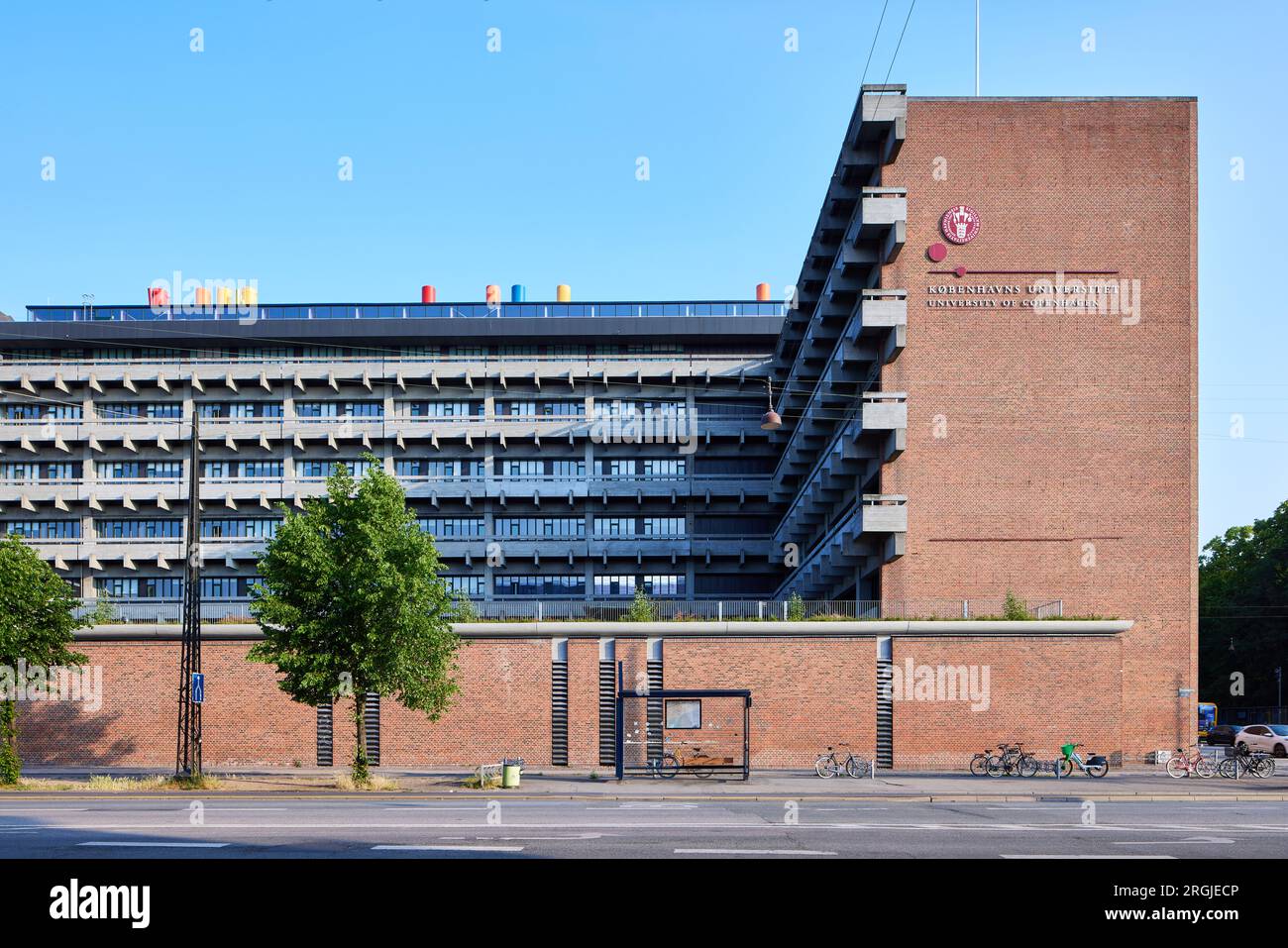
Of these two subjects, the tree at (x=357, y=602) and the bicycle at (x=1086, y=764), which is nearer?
the tree at (x=357, y=602)

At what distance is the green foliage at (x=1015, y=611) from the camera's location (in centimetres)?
4305

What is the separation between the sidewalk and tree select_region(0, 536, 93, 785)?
309cm

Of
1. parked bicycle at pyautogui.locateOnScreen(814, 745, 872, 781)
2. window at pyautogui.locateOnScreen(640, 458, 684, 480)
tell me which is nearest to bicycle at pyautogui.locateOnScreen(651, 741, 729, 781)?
parked bicycle at pyautogui.locateOnScreen(814, 745, 872, 781)

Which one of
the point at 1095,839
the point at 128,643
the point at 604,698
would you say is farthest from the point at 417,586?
the point at 1095,839

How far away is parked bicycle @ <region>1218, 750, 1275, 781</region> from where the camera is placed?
124 feet

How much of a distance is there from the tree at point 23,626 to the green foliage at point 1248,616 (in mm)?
77493

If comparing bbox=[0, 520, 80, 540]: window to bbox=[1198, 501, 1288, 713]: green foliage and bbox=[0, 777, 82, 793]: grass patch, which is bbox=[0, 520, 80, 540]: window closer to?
bbox=[0, 777, 82, 793]: grass patch

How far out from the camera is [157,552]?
2980 inches

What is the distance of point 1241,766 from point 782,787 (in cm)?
1578

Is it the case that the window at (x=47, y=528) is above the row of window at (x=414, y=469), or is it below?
below

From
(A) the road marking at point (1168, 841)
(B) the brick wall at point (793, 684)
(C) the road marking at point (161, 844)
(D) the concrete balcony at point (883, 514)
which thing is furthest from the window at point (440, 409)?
(A) the road marking at point (1168, 841)

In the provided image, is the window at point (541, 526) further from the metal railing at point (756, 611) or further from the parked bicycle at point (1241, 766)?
the parked bicycle at point (1241, 766)
